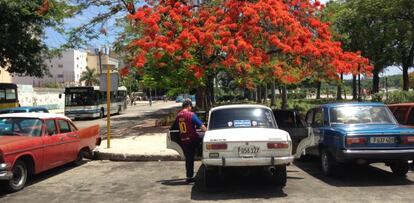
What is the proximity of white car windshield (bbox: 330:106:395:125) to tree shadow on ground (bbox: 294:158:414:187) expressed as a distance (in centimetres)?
103

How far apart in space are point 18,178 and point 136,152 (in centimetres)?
488

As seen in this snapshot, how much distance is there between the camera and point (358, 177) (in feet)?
33.6

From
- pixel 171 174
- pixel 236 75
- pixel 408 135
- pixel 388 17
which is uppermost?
pixel 388 17

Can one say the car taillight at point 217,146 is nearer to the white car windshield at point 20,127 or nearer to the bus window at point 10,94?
the white car windshield at point 20,127

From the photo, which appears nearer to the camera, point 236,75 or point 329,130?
point 329,130

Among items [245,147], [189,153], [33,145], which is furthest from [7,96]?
[245,147]

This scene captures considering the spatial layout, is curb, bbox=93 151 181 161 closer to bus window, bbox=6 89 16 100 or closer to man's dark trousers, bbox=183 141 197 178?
man's dark trousers, bbox=183 141 197 178

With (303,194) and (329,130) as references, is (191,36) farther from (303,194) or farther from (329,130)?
(303,194)

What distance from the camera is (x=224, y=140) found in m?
8.66

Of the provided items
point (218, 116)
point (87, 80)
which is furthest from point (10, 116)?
point (87, 80)

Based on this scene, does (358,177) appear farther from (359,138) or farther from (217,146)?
(217,146)

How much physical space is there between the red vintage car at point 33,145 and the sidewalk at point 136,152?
1193 millimetres

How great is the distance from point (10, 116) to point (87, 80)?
362 ft

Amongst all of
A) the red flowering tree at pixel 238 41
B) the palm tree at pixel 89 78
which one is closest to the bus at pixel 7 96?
the red flowering tree at pixel 238 41
